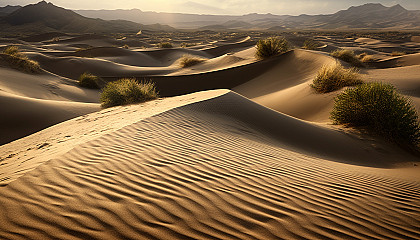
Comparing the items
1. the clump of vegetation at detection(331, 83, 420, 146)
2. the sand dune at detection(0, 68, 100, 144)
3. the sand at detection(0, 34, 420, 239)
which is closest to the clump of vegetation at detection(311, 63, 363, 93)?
the clump of vegetation at detection(331, 83, 420, 146)

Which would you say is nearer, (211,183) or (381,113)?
(211,183)

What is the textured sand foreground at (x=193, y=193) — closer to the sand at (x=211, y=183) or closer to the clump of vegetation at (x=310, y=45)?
the sand at (x=211, y=183)

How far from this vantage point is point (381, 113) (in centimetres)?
622

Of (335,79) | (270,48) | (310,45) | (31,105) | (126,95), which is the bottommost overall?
(31,105)

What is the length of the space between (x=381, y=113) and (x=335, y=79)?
3.27m

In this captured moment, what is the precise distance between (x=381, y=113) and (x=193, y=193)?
224 inches

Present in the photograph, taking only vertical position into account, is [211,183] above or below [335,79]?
below

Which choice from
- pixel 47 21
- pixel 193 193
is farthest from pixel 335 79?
pixel 47 21

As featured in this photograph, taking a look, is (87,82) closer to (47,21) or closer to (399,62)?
(399,62)

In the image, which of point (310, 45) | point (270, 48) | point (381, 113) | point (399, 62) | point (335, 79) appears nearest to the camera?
point (381, 113)

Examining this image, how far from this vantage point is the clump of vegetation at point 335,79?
895cm

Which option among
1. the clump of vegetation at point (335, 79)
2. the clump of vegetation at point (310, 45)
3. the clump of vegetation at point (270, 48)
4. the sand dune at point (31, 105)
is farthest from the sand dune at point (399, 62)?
the sand dune at point (31, 105)

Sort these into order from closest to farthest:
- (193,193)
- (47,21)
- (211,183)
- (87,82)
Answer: (193,193) → (211,183) → (87,82) → (47,21)

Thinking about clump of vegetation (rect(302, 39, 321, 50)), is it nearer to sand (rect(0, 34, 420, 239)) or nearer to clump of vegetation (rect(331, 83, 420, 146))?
clump of vegetation (rect(331, 83, 420, 146))
